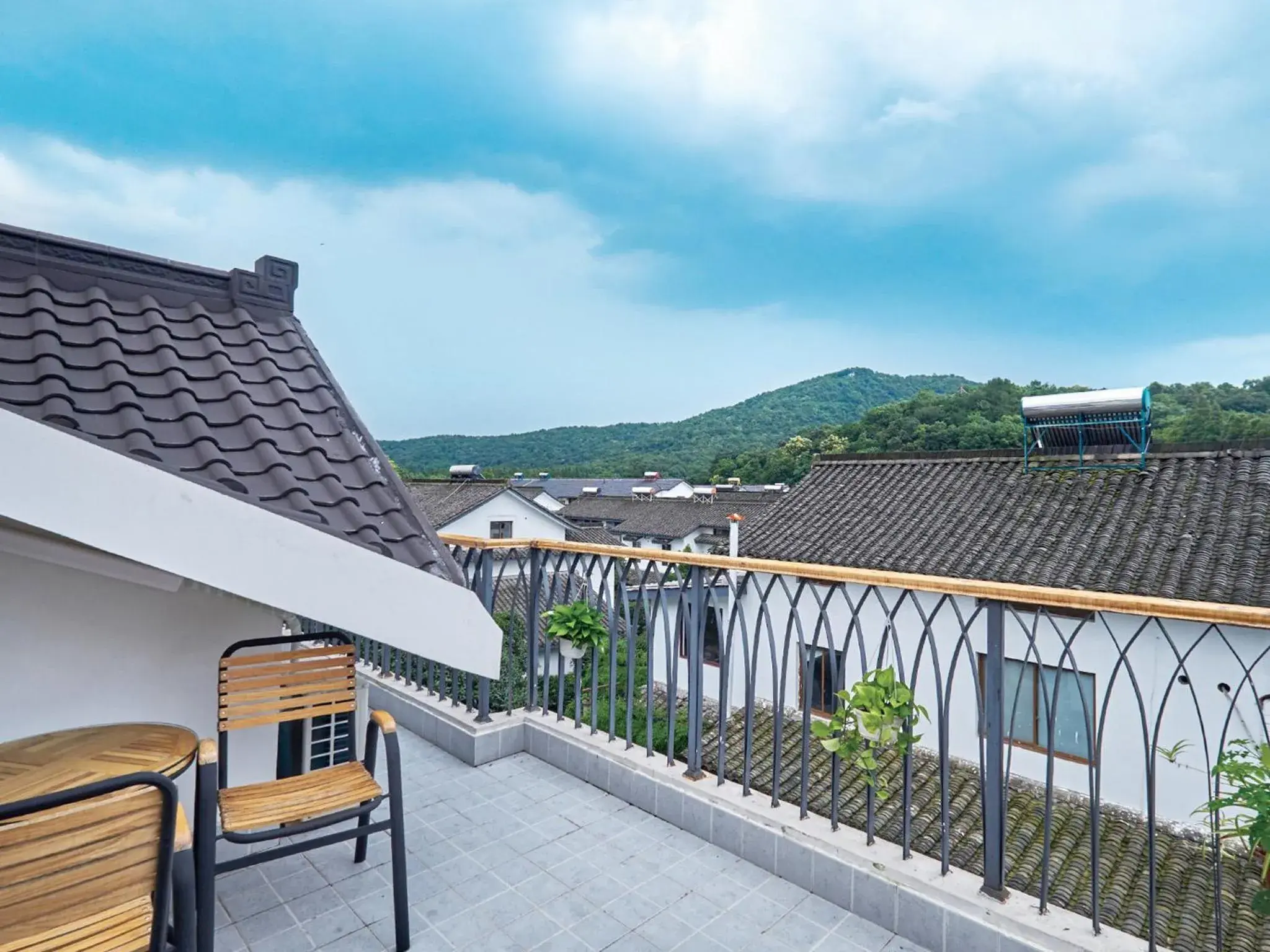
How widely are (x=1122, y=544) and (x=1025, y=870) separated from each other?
20.6ft

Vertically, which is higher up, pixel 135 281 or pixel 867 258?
pixel 867 258

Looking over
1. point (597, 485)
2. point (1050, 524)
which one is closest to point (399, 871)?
point (1050, 524)

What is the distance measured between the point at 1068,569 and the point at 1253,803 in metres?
11.9

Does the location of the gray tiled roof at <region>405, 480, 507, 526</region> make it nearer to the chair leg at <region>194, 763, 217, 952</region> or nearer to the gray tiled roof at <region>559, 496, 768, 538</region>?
the gray tiled roof at <region>559, 496, 768, 538</region>

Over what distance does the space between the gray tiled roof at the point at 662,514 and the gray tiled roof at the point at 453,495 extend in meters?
8.26

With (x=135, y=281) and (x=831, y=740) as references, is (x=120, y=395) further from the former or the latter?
(x=831, y=740)

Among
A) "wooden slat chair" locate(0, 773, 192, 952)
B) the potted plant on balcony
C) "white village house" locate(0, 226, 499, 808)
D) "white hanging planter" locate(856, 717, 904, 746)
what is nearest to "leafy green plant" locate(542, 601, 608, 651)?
"white village house" locate(0, 226, 499, 808)

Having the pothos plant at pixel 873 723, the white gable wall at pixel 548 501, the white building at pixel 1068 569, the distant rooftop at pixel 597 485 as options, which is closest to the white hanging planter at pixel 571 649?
the pothos plant at pixel 873 723

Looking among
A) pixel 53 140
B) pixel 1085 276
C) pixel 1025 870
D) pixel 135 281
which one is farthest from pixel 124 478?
pixel 1085 276

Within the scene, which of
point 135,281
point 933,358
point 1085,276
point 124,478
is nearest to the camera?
point 124,478

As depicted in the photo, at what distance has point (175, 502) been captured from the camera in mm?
1477

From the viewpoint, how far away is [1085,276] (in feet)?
159

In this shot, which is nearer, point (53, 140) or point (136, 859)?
point (136, 859)

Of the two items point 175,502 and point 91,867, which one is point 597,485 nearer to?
point 175,502
